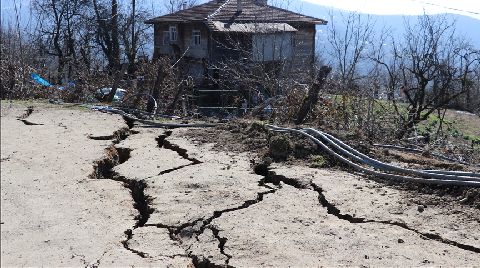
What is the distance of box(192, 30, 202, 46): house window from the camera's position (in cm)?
2736

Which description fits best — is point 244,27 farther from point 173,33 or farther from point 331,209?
point 331,209

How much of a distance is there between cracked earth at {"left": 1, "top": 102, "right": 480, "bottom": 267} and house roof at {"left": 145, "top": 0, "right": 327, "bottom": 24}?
2039 centimetres

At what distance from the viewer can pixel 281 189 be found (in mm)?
4543

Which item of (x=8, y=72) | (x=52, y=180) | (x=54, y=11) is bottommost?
(x=52, y=180)

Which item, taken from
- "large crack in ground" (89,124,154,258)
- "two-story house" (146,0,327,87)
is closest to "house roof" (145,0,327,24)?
"two-story house" (146,0,327,87)

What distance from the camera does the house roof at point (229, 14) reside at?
25.5 metres

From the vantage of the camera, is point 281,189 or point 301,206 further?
point 281,189

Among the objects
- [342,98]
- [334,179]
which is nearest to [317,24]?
[342,98]

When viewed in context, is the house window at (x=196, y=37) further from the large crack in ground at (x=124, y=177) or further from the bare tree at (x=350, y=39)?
the large crack in ground at (x=124, y=177)

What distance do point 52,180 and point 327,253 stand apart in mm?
A: 2201

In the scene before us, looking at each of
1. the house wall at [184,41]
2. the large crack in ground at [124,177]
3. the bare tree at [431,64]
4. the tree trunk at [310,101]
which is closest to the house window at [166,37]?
the house wall at [184,41]

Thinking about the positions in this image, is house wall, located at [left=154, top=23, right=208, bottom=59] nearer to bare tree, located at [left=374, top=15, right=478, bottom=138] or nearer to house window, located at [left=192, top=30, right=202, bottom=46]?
house window, located at [left=192, top=30, right=202, bottom=46]

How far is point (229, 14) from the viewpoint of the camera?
86.4 feet

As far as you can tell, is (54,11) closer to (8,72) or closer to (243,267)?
(8,72)
